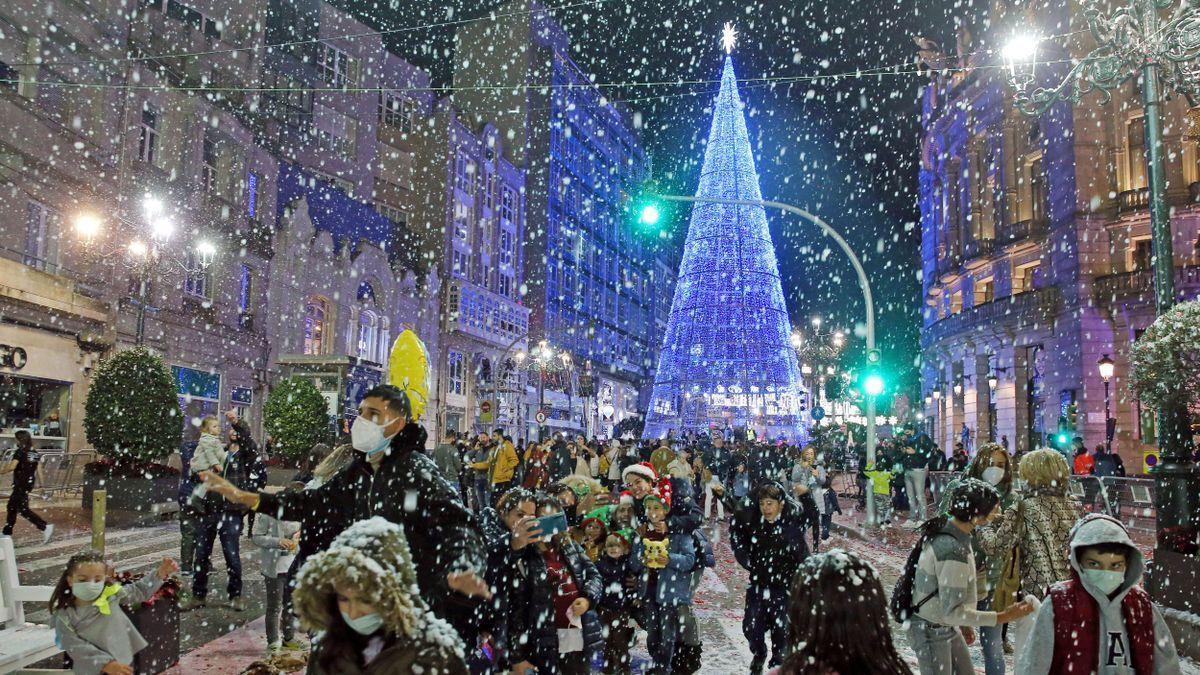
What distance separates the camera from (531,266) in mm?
61406

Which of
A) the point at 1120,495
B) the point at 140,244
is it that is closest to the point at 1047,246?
the point at 1120,495

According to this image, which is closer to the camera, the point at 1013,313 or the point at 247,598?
the point at 247,598

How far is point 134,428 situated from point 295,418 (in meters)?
9.16

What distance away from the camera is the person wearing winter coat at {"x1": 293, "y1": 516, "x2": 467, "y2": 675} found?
2.84m

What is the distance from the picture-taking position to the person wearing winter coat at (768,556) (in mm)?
6699

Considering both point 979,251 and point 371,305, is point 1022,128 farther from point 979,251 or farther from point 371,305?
point 371,305

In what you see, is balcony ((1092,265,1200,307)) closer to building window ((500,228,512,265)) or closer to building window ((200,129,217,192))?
building window ((500,228,512,265))

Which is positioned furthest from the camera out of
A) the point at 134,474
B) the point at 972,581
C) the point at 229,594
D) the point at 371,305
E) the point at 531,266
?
the point at 531,266

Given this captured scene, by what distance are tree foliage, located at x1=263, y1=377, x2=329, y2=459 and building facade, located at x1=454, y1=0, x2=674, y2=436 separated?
27366 millimetres

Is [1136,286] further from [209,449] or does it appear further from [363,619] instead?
[363,619]

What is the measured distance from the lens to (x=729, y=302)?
155ft

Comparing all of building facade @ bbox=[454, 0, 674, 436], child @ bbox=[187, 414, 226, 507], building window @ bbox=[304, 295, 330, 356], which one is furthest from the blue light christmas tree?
child @ bbox=[187, 414, 226, 507]

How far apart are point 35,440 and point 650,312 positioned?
7183cm

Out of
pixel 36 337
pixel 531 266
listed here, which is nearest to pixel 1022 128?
pixel 531 266
